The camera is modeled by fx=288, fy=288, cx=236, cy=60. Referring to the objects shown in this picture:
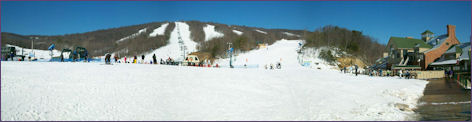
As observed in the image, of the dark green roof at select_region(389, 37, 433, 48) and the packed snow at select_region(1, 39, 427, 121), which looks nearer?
the packed snow at select_region(1, 39, 427, 121)

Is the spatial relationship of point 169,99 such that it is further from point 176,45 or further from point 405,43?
point 176,45

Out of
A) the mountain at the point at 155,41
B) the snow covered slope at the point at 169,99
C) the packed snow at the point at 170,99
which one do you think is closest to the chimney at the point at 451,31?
the packed snow at the point at 170,99

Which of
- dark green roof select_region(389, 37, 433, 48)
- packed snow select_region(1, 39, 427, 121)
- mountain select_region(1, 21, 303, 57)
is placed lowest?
packed snow select_region(1, 39, 427, 121)

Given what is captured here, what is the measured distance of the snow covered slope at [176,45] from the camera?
4103 inches

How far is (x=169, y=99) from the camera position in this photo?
43.8 ft

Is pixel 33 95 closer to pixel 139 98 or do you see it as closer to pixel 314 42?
pixel 139 98

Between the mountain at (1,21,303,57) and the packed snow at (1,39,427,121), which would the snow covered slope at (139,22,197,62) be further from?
the packed snow at (1,39,427,121)

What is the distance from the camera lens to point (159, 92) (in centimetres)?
1448

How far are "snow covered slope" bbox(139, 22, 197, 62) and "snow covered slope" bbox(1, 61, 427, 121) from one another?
7344 cm

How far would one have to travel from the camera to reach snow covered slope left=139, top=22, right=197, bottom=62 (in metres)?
104

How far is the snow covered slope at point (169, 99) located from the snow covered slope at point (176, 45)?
7344cm

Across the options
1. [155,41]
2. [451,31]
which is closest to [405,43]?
[451,31]

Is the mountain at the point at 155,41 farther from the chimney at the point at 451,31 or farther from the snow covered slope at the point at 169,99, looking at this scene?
the snow covered slope at the point at 169,99

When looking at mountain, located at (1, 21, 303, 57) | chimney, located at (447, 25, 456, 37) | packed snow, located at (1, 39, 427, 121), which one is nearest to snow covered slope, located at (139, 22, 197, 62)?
mountain, located at (1, 21, 303, 57)
